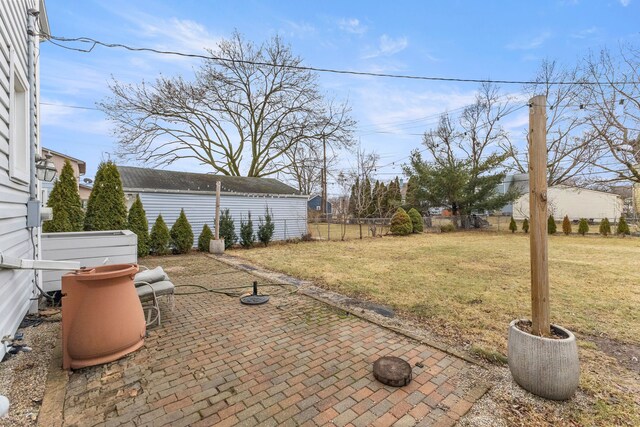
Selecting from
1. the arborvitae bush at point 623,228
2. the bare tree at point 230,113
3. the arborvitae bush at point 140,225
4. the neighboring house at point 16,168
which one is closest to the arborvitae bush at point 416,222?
the bare tree at point 230,113

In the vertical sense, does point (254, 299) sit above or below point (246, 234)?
below

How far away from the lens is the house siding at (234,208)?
1048cm

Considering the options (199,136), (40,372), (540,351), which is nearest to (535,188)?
(540,351)

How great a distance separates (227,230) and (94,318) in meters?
8.81

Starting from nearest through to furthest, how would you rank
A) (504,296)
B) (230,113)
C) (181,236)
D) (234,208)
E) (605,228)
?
(504,296) < (181,236) < (234,208) < (605,228) < (230,113)

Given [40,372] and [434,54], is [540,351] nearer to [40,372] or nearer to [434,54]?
[40,372]

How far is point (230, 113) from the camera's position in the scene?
62.0ft

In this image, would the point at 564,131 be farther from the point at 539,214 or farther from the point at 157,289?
the point at 157,289

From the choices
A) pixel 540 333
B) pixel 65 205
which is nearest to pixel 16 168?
pixel 540 333

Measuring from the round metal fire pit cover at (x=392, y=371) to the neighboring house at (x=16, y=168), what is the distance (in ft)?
10.5

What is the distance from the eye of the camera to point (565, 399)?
2.04 m

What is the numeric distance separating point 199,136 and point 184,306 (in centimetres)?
1748

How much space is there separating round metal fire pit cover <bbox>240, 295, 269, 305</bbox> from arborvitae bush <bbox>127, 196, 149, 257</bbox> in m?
6.25

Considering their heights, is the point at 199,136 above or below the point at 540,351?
above
